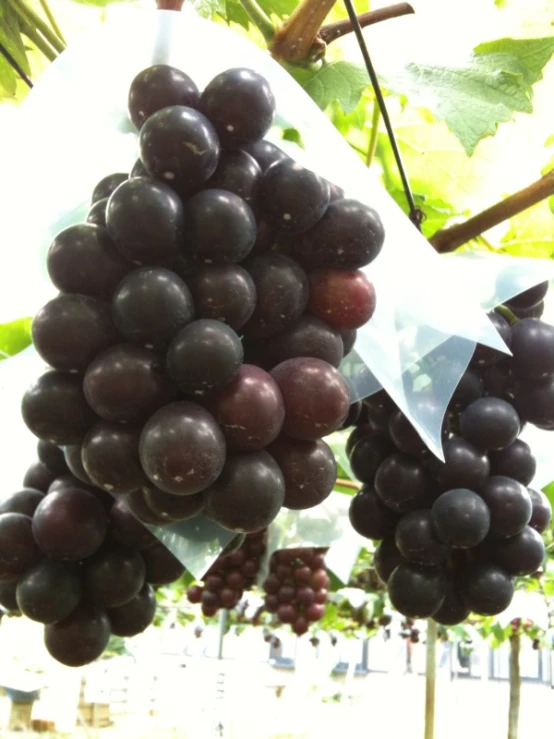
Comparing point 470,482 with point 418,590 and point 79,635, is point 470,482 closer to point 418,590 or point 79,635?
point 418,590

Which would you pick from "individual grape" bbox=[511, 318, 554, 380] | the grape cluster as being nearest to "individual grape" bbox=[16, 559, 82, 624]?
the grape cluster

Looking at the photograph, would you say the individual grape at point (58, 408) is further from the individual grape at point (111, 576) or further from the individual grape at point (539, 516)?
the individual grape at point (539, 516)

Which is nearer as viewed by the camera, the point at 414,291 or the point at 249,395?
the point at 249,395

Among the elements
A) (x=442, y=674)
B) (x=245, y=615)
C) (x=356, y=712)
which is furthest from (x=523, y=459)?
(x=442, y=674)

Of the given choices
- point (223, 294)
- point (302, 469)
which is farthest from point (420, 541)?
point (223, 294)

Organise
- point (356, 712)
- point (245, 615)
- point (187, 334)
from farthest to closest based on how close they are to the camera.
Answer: point (356, 712), point (245, 615), point (187, 334)

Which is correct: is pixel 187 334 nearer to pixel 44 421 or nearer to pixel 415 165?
pixel 44 421

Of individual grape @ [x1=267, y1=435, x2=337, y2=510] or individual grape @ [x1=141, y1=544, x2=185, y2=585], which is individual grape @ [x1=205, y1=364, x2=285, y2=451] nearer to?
individual grape @ [x1=267, y1=435, x2=337, y2=510]
